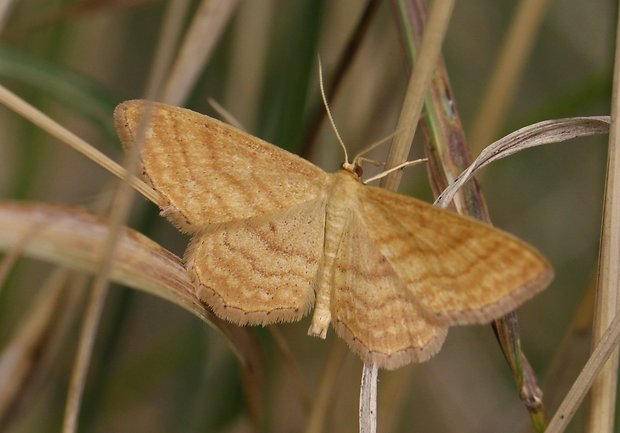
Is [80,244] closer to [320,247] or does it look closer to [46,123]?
[46,123]

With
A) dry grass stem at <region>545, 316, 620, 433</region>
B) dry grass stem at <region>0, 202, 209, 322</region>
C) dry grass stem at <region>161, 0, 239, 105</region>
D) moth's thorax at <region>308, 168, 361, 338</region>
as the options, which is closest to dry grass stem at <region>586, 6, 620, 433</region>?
dry grass stem at <region>545, 316, 620, 433</region>

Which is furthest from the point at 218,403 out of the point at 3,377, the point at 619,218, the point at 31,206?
the point at 619,218

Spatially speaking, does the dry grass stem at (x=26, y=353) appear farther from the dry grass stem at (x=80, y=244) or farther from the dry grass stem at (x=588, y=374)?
the dry grass stem at (x=588, y=374)

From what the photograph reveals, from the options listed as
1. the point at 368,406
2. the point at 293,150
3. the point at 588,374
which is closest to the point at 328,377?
the point at 368,406

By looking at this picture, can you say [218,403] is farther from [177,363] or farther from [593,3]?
[593,3]

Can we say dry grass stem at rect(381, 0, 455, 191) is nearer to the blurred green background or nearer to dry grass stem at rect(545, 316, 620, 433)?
the blurred green background
